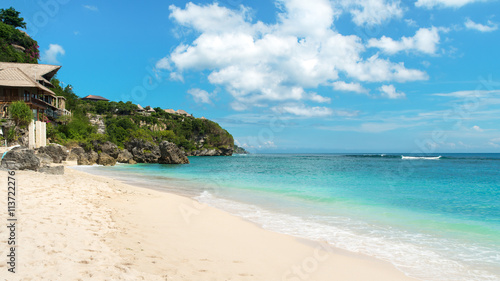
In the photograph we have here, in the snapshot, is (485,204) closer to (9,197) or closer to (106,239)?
(106,239)

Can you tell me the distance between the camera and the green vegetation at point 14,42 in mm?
41656

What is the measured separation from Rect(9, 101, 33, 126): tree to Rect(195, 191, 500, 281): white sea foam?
25.8m

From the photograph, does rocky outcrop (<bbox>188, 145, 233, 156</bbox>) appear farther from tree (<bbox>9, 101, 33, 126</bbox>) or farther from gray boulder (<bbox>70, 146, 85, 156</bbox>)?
tree (<bbox>9, 101, 33, 126</bbox>)

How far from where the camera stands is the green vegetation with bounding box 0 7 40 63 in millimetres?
41656

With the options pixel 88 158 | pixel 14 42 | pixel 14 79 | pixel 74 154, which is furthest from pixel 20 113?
pixel 14 42

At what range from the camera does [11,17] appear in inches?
1934

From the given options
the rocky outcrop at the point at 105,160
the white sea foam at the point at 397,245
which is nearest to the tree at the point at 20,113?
the rocky outcrop at the point at 105,160

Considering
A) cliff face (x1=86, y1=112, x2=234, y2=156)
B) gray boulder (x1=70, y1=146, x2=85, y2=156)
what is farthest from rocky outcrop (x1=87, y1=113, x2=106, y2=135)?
gray boulder (x1=70, y1=146, x2=85, y2=156)

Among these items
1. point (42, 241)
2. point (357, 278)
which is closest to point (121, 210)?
point (42, 241)

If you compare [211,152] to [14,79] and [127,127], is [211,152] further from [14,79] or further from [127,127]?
[14,79]

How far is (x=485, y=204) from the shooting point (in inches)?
550

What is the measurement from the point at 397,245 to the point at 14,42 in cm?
6025

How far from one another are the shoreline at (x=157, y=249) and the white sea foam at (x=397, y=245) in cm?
50

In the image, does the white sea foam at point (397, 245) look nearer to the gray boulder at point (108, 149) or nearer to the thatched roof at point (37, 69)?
the gray boulder at point (108, 149)
